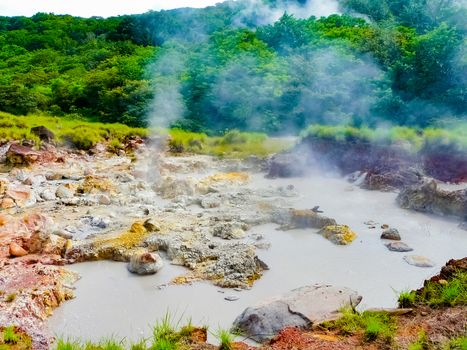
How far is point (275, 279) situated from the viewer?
588 centimetres

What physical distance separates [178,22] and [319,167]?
33818 mm

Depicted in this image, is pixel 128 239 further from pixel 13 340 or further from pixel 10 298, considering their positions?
pixel 13 340

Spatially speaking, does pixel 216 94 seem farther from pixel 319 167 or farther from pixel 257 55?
A: pixel 319 167

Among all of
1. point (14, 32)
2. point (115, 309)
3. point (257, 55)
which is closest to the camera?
point (115, 309)

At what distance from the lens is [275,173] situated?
1303cm

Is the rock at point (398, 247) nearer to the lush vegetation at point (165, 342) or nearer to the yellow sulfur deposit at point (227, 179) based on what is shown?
the lush vegetation at point (165, 342)

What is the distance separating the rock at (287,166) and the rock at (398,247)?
19.7ft

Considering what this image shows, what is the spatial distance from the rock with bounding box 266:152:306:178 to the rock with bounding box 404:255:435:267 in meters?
6.56

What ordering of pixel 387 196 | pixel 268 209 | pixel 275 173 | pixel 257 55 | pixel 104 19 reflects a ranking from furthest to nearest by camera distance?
1. pixel 104 19
2. pixel 257 55
3. pixel 275 173
4. pixel 387 196
5. pixel 268 209

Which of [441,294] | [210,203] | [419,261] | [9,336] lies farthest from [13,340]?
[210,203]

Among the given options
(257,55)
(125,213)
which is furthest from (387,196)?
(257,55)

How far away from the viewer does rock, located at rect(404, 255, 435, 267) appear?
6191 millimetres

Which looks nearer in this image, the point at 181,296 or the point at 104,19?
the point at 181,296

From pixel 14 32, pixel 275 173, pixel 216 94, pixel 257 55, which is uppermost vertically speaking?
pixel 14 32
